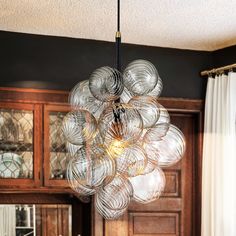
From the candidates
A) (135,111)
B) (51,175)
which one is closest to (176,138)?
(135,111)

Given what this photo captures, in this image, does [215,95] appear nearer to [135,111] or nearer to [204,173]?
[204,173]

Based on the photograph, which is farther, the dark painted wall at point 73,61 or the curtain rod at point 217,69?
the curtain rod at point 217,69

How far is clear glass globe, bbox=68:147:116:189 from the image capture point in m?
2.43

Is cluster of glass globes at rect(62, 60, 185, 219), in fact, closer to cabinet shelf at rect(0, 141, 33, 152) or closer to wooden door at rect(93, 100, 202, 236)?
cabinet shelf at rect(0, 141, 33, 152)

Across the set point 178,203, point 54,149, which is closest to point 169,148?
point 54,149

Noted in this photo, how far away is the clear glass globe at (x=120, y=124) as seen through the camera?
241 centimetres

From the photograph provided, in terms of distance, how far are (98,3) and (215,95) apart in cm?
152

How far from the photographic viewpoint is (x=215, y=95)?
4570 mm

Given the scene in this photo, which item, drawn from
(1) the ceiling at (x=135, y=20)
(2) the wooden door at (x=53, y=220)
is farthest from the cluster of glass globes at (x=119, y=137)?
(2) the wooden door at (x=53, y=220)

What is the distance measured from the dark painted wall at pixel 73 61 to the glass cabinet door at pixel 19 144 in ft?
0.71

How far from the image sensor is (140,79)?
258cm

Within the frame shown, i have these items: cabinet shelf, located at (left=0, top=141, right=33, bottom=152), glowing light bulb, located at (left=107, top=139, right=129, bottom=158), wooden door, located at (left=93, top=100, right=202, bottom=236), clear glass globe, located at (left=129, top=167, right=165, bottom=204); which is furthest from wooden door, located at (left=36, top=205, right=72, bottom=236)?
glowing light bulb, located at (left=107, top=139, right=129, bottom=158)

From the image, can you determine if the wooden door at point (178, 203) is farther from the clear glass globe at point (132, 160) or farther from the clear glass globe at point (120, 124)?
the clear glass globe at point (120, 124)

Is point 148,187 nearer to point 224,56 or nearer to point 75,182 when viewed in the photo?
point 75,182
